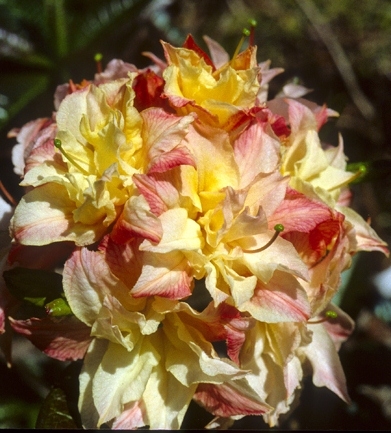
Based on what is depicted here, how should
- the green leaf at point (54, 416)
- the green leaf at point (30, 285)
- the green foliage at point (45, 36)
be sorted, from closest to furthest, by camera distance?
the green leaf at point (30, 285) < the green leaf at point (54, 416) < the green foliage at point (45, 36)

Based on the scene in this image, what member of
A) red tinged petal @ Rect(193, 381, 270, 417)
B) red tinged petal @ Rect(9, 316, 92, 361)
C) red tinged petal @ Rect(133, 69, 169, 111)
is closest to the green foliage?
red tinged petal @ Rect(133, 69, 169, 111)

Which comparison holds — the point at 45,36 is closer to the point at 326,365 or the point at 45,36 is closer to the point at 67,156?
the point at 67,156

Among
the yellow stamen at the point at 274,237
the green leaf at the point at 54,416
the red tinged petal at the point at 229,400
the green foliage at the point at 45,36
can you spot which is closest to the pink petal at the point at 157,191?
the yellow stamen at the point at 274,237

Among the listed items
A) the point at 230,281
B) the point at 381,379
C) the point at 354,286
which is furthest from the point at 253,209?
the point at 381,379

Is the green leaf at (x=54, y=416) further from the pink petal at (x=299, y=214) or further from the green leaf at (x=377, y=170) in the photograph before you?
the green leaf at (x=377, y=170)

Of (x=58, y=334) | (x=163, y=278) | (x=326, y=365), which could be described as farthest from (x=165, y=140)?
(x=326, y=365)

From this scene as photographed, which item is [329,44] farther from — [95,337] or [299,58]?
[95,337]

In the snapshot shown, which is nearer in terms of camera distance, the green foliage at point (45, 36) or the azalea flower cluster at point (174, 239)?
the azalea flower cluster at point (174, 239)
